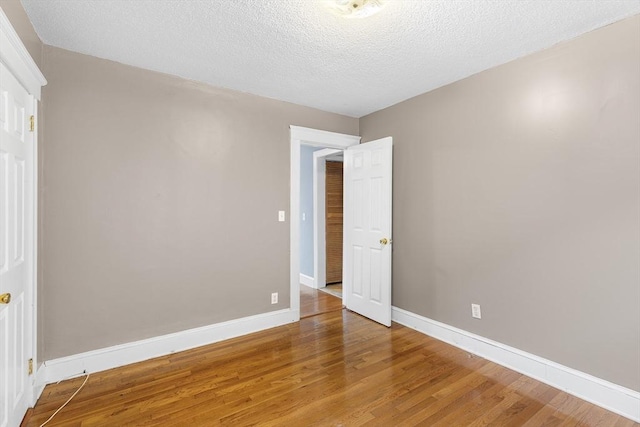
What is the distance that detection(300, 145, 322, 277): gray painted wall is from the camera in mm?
5020

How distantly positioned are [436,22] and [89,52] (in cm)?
252

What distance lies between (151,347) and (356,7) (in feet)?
9.73

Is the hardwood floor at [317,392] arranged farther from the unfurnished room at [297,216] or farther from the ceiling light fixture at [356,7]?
the ceiling light fixture at [356,7]

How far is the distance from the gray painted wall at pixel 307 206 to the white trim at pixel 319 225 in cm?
14

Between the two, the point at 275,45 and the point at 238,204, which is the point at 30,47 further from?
the point at 238,204

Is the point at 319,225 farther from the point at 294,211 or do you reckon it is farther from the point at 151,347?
the point at 151,347

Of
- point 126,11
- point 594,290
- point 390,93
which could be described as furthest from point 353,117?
point 594,290

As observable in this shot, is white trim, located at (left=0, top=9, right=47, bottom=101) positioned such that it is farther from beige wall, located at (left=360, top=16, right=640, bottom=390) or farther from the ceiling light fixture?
beige wall, located at (left=360, top=16, right=640, bottom=390)

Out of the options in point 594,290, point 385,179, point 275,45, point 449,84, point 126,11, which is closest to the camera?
point 126,11

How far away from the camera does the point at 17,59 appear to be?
1618 mm

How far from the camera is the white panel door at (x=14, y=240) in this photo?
5.01 ft

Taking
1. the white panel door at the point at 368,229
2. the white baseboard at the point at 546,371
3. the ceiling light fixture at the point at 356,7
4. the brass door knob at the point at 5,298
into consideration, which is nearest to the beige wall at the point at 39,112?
the brass door knob at the point at 5,298

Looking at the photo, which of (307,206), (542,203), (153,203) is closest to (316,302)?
(307,206)

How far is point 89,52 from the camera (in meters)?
2.30
